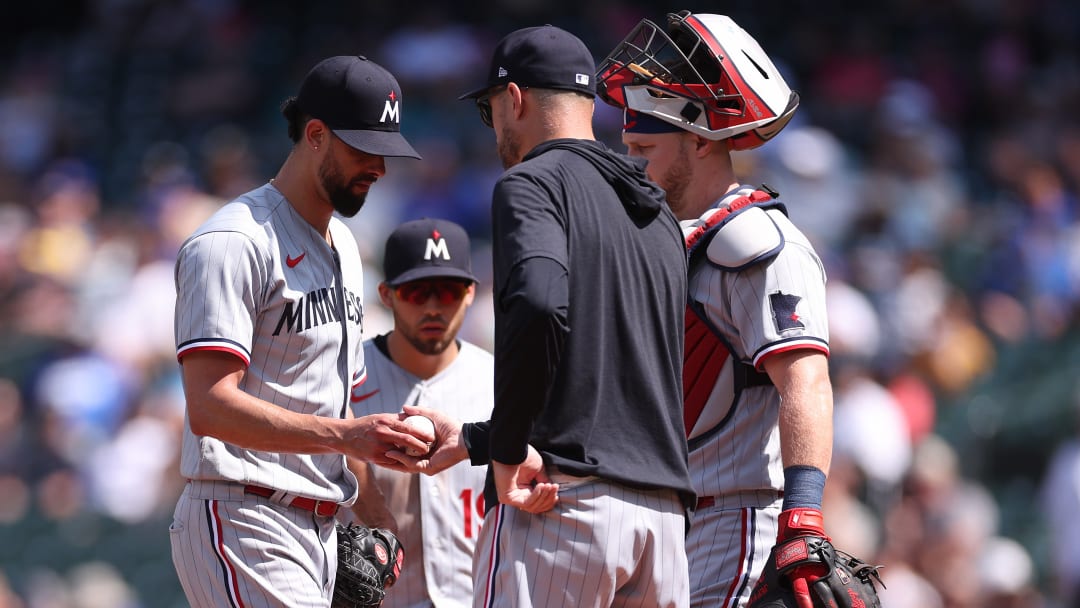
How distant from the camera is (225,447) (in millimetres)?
4066

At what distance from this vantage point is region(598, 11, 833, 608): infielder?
4.05 meters

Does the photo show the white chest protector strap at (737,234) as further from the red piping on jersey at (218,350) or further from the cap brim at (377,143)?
the red piping on jersey at (218,350)

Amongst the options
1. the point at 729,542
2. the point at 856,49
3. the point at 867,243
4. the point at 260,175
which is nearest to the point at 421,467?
the point at 729,542

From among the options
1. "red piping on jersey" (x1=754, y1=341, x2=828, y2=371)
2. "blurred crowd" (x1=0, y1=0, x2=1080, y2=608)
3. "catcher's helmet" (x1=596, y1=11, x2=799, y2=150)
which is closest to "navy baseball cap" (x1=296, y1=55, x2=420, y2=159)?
"catcher's helmet" (x1=596, y1=11, x2=799, y2=150)

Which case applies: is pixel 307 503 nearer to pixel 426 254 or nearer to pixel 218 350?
pixel 218 350

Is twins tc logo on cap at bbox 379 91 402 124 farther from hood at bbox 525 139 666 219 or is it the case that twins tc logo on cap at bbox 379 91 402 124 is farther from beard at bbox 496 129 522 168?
hood at bbox 525 139 666 219

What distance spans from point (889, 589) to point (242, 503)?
5.21 meters

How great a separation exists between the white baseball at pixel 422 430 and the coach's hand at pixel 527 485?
1.34 feet

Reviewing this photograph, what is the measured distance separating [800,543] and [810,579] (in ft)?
0.31

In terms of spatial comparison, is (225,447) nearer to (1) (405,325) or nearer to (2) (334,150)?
(2) (334,150)

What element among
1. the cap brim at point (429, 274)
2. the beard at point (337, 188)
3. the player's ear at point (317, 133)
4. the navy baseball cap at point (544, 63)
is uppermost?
the navy baseball cap at point (544, 63)

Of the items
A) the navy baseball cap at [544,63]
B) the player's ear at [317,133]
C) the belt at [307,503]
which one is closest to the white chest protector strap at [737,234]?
the navy baseball cap at [544,63]

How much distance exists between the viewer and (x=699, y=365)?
4.36 metres

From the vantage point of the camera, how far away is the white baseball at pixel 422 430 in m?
3.98
